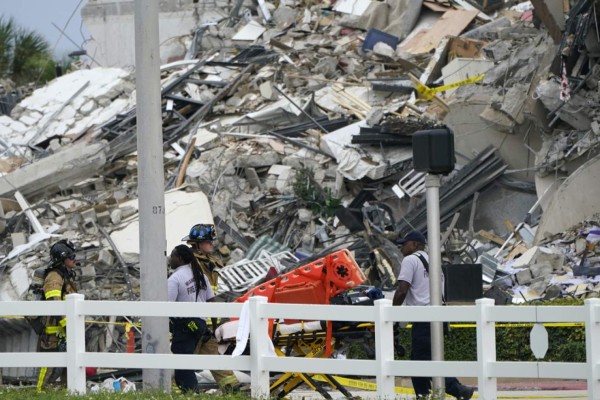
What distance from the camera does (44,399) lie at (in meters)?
9.95

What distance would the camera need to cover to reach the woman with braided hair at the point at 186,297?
437 inches

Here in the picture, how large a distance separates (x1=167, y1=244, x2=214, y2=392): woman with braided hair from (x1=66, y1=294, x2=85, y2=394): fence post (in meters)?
0.97

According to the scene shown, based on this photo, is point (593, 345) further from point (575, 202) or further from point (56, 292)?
point (575, 202)

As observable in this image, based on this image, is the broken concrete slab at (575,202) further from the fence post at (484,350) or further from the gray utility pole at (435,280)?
the fence post at (484,350)

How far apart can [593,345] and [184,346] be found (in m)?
3.95

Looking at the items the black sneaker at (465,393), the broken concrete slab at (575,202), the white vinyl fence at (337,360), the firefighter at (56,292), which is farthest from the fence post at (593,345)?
the broken concrete slab at (575,202)

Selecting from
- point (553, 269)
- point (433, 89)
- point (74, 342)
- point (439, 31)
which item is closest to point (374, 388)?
point (74, 342)

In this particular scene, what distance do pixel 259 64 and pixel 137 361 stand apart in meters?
18.5

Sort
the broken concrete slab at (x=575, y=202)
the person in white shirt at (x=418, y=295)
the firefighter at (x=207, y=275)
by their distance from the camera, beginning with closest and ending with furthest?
the person in white shirt at (x=418, y=295)
the firefighter at (x=207, y=275)
the broken concrete slab at (x=575, y=202)

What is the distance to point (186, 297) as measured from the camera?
11273 mm

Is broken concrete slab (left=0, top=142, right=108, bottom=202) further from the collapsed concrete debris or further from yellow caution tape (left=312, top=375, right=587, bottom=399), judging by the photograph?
yellow caution tape (left=312, top=375, right=587, bottom=399)

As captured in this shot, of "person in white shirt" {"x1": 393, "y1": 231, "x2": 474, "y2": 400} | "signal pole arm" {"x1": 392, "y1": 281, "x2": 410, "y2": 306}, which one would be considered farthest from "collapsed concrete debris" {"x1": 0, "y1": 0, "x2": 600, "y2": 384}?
"signal pole arm" {"x1": 392, "y1": 281, "x2": 410, "y2": 306}

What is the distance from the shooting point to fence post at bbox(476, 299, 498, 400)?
920cm

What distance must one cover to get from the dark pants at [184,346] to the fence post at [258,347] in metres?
1.30
